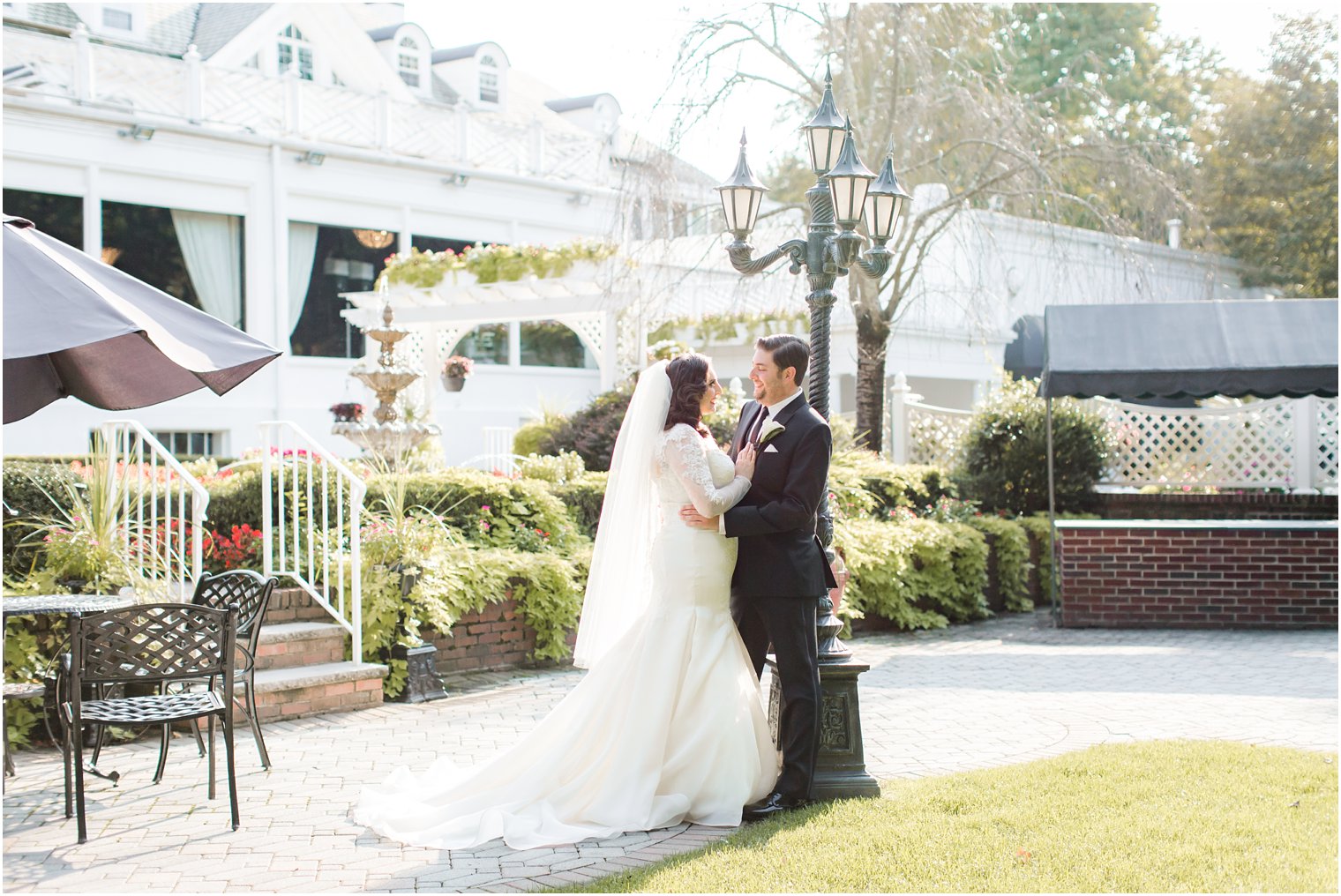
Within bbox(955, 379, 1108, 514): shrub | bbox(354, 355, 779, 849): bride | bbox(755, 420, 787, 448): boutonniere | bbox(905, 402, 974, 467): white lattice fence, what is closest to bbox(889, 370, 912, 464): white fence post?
bbox(905, 402, 974, 467): white lattice fence

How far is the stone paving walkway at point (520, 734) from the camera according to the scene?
15.8 ft

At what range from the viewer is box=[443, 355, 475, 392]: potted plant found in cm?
1761

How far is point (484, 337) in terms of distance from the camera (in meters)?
21.8

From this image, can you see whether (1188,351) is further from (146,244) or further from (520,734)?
(146,244)

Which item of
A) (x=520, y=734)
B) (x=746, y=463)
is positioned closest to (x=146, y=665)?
(x=520, y=734)

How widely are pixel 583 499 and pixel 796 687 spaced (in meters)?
6.18

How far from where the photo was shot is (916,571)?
39.2 ft

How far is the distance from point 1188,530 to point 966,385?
11.8m

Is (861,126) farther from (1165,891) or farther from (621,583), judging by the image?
(1165,891)

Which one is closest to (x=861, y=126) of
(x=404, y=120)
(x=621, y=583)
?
(x=404, y=120)

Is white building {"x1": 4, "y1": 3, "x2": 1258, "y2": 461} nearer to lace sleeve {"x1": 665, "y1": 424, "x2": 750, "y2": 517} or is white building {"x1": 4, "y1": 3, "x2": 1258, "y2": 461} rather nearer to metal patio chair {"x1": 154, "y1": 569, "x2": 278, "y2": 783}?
metal patio chair {"x1": 154, "y1": 569, "x2": 278, "y2": 783}

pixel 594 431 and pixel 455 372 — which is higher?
pixel 455 372

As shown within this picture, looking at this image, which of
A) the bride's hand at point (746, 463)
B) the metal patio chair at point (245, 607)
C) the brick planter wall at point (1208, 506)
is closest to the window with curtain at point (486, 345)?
the brick planter wall at point (1208, 506)

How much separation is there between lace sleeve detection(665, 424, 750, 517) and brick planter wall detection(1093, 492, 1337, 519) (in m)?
10.5
